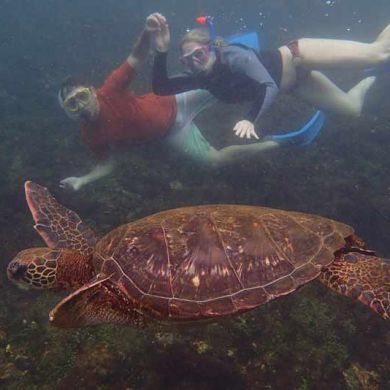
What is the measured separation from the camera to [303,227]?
3.48 m

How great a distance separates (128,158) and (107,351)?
250 inches

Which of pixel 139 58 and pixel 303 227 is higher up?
pixel 139 58

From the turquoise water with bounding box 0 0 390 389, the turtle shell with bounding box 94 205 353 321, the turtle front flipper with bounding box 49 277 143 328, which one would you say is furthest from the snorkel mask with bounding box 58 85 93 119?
the turtle front flipper with bounding box 49 277 143 328

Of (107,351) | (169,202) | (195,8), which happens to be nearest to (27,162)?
(169,202)

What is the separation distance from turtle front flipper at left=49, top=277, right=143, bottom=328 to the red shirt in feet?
14.4

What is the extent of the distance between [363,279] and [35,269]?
3.01m

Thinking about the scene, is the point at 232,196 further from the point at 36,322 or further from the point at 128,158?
the point at 36,322

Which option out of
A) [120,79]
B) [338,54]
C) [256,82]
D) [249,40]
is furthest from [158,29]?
[338,54]

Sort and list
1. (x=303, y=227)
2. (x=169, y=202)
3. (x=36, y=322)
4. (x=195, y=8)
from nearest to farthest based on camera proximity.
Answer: (x=303, y=227)
(x=36, y=322)
(x=169, y=202)
(x=195, y=8)

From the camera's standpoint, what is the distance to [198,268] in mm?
3072

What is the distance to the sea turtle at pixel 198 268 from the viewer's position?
2.94 metres

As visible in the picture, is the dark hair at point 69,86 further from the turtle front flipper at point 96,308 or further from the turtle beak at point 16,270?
the turtle front flipper at point 96,308

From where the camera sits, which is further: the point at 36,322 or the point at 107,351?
the point at 36,322

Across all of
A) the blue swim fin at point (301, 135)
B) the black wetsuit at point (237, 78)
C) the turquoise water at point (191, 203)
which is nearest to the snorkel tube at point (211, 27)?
the black wetsuit at point (237, 78)
